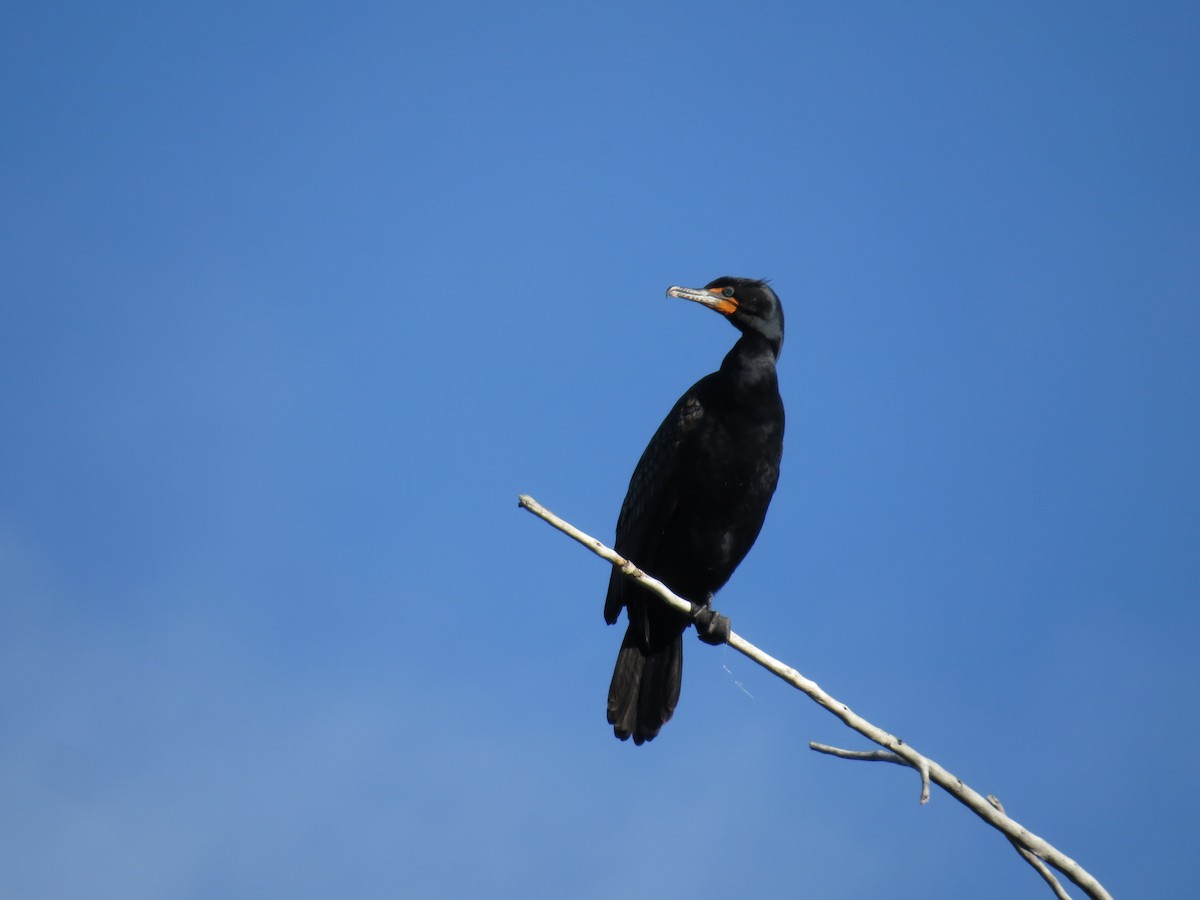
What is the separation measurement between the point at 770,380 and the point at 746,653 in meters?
2.51

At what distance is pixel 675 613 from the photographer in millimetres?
6449

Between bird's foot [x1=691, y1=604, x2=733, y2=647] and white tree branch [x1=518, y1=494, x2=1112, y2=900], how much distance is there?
4.78ft

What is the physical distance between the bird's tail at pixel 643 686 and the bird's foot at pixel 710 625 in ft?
2.17

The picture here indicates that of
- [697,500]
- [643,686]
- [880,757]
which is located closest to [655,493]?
[697,500]

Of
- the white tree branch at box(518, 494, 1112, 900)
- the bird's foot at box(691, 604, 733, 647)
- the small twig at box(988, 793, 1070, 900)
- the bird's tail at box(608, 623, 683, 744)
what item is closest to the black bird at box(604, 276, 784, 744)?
the bird's tail at box(608, 623, 683, 744)

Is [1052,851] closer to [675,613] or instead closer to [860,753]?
[860,753]

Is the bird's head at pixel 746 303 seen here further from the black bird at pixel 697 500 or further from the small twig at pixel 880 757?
the small twig at pixel 880 757

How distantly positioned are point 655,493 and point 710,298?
109 cm

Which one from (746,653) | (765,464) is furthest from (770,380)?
(746,653)

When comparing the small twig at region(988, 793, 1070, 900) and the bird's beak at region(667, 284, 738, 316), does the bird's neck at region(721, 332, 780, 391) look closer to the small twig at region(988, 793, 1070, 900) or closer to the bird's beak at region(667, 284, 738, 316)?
the bird's beak at region(667, 284, 738, 316)

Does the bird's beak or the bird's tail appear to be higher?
the bird's beak

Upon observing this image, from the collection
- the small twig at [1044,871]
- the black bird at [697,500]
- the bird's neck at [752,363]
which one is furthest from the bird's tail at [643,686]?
the small twig at [1044,871]

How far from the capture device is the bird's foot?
19.0 ft

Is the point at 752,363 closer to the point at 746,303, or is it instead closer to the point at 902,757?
the point at 746,303
